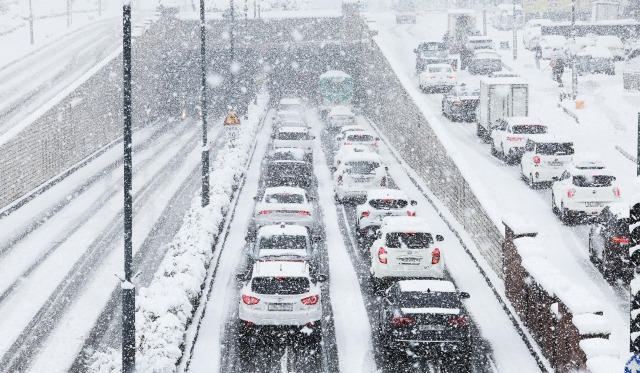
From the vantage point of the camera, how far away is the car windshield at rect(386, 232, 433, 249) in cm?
2039

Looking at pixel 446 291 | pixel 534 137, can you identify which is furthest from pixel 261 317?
pixel 534 137

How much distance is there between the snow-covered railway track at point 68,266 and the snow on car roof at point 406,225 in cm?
712

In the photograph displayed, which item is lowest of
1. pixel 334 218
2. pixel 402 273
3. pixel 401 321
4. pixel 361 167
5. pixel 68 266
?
pixel 68 266

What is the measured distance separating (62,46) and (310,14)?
838 inches

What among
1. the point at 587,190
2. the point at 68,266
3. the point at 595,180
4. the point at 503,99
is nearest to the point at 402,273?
the point at 587,190

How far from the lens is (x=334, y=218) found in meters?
29.5

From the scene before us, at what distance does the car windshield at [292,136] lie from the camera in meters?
40.3

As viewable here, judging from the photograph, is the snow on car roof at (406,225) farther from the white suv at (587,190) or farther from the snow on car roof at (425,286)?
the white suv at (587,190)

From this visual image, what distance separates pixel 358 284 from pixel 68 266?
8.28 m

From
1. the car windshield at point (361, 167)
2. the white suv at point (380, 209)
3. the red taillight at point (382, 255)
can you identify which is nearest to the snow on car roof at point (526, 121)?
the car windshield at point (361, 167)

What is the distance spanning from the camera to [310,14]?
7712 centimetres

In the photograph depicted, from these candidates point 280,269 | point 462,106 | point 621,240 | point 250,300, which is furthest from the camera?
point 462,106

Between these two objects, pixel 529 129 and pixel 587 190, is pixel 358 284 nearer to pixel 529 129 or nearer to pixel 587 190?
pixel 587 190

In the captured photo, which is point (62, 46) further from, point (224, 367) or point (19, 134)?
point (224, 367)
